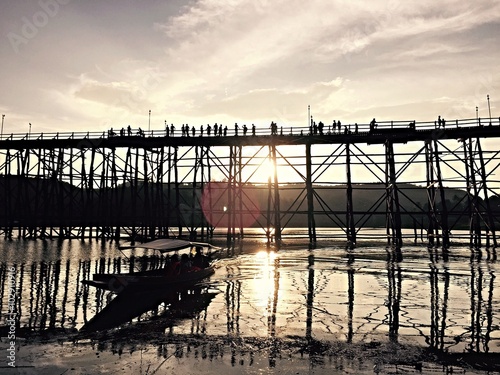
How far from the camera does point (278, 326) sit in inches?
384

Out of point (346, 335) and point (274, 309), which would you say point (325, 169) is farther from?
point (346, 335)

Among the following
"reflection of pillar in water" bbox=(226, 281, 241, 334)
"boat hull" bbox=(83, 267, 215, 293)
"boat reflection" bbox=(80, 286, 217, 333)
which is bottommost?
"boat reflection" bbox=(80, 286, 217, 333)

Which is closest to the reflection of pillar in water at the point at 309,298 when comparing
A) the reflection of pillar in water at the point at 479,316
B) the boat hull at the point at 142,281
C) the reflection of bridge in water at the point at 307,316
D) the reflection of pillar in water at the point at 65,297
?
the reflection of bridge in water at the point at 307,316

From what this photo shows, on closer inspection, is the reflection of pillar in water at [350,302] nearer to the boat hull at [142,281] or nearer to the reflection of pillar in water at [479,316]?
the reflection of pillar in water at [479,316]

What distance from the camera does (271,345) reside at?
8312mm

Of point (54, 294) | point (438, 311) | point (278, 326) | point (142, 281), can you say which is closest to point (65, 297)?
point (54, 294)

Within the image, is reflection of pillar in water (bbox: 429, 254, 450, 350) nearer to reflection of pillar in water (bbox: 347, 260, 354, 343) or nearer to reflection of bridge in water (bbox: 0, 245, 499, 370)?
reflection of bridge in water (bbox: 0, 245, 499, 370)

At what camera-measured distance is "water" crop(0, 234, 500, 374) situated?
7320mm

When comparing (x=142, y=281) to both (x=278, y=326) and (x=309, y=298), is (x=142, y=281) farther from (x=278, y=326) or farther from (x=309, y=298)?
(x=278, y=326)

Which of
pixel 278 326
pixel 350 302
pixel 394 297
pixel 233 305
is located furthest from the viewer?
pixel 394 297

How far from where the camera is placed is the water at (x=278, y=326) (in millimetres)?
7320

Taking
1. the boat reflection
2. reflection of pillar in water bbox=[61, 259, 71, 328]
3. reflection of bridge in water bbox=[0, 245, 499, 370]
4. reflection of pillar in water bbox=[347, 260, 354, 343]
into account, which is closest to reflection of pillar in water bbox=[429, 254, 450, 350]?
reflection of bridge in water bbox=[0, 245, 499, 370]

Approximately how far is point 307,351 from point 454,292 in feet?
27.2

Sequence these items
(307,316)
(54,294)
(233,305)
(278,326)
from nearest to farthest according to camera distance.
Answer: (278,326) → (307,316) → (233,305) → (54,294)
